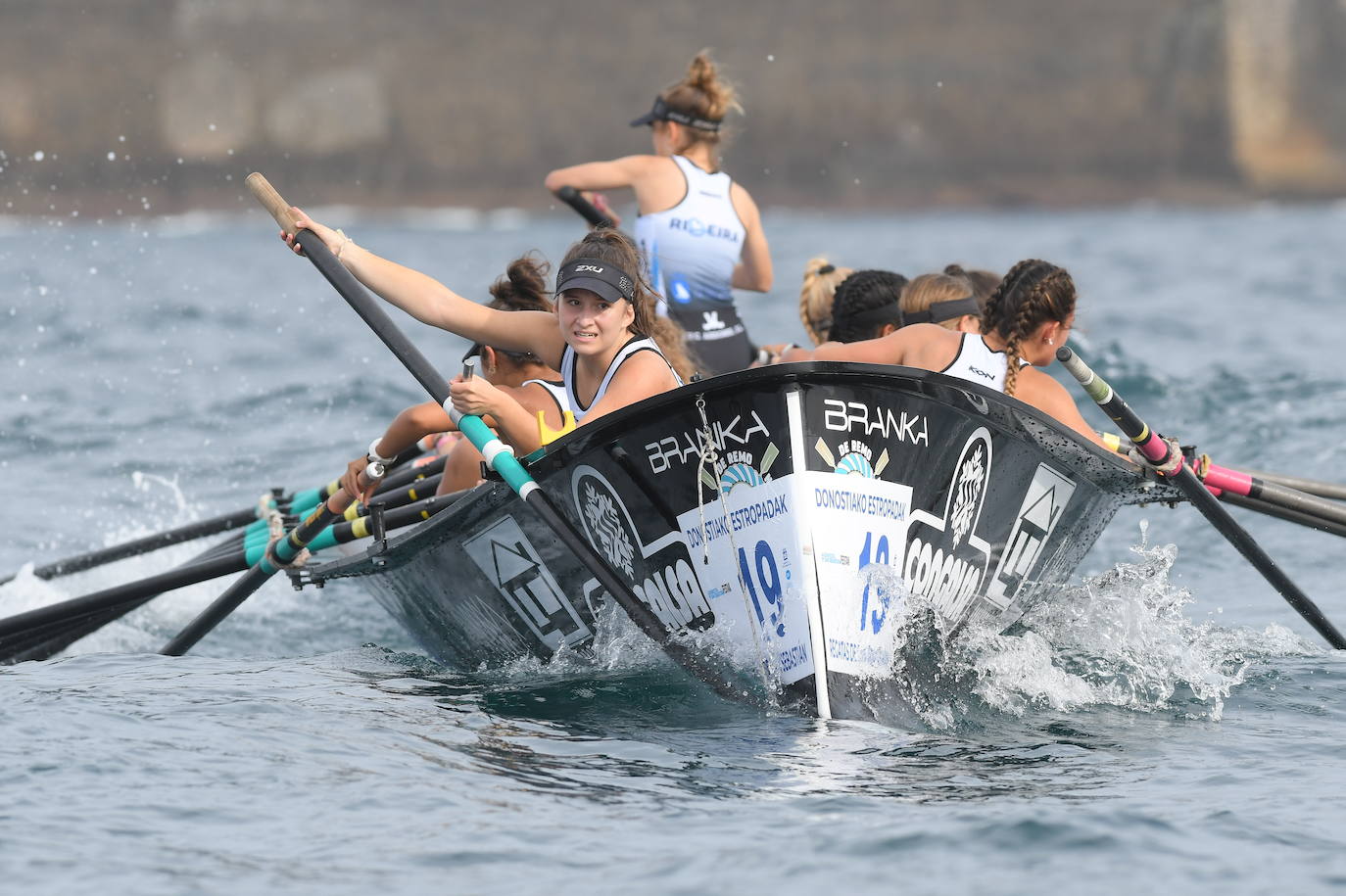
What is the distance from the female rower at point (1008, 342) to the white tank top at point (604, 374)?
2.01 feet

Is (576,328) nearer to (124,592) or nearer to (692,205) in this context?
(124,592)

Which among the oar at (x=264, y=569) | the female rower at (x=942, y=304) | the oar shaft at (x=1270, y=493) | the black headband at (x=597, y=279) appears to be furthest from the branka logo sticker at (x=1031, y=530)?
the oar at (x=264, y=569)

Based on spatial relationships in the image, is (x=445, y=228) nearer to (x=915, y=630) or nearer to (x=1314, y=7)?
(x=1314, y=7)

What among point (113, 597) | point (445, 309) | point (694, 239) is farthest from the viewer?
point (694, 239)

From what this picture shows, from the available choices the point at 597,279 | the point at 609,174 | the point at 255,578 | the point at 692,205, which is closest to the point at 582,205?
the point at 609,174

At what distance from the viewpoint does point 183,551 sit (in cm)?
933

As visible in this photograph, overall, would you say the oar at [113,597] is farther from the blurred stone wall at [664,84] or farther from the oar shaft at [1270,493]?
the blurred stone wall at [664,84]

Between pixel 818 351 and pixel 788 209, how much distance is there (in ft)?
171

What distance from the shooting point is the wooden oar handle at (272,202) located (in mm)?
5695

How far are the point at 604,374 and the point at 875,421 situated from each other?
936 mm

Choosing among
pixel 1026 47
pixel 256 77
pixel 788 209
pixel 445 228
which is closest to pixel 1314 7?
pixel 1026 47

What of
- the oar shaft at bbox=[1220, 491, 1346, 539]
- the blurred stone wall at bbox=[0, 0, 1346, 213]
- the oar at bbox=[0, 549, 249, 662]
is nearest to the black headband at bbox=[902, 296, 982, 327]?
the oar shaft at bbox=[1220, 491, 1346, 539]

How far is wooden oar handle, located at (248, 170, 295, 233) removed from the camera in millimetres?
5695

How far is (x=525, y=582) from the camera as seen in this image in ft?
17.3
